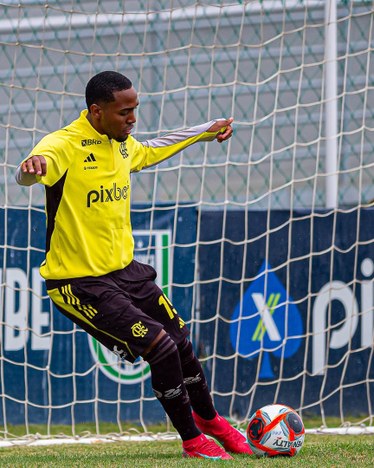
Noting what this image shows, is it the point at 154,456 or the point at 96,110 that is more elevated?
the point at 96,110

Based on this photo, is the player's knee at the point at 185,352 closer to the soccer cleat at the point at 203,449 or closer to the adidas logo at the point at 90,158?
the soccer cleat at the point at 203,449

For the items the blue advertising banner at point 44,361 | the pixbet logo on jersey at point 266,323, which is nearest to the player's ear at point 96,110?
the blue advertising banner at point 44,361

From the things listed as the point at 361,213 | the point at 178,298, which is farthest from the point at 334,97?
the point at 178,298

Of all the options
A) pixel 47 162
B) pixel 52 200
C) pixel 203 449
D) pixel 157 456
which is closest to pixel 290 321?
pixel 157 456

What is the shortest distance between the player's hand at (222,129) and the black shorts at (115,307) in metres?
0.80

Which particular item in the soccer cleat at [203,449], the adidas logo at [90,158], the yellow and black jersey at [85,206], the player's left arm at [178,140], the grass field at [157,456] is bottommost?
the grass field at [157,456]

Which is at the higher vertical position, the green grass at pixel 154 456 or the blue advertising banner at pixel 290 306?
the blue advertising banner at pixel 290 306

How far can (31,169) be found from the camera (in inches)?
148

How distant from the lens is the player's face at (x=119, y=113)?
13.5ft

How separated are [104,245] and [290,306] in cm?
255

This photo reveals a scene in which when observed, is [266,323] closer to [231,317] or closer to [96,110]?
[231,317]

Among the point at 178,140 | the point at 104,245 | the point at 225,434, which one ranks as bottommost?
the point at 225,434

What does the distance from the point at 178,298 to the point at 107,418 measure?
3.05 feet

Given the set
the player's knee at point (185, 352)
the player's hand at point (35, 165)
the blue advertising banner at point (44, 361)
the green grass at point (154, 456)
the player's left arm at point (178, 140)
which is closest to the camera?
the player's hand at point (35, 165)
